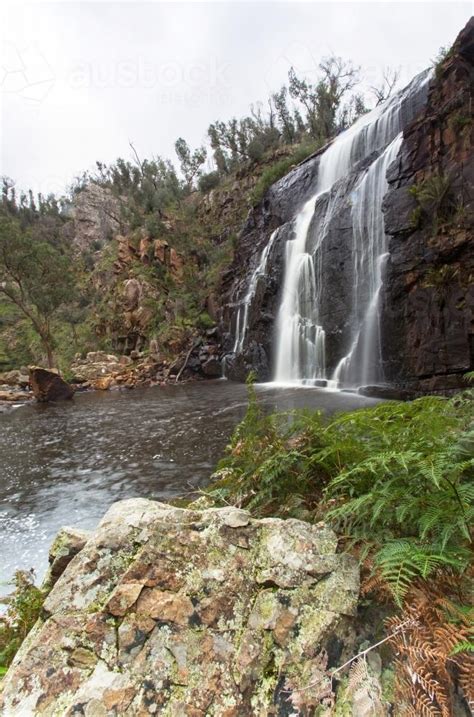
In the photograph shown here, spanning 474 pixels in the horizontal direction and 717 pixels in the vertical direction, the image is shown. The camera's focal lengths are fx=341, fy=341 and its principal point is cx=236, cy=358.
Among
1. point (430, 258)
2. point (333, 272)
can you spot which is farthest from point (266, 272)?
point (430, 258)

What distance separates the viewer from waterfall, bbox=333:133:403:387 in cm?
1097

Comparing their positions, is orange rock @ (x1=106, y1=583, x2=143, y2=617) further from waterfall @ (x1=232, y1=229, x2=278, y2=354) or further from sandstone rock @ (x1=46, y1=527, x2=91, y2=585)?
waterfall @ (x1=232, y1=229, x2=278, y2=354)

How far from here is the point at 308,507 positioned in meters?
2.24

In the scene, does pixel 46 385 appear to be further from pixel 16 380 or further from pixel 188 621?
pixel 188 621

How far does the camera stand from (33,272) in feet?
72.8

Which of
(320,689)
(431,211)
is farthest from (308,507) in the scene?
(431,211)

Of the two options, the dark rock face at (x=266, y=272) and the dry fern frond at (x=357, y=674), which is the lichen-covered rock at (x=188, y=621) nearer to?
the dry fern frond at (x=357, y=674)

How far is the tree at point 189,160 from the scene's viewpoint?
40781 millimetres

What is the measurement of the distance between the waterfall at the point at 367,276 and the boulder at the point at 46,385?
40.8ft

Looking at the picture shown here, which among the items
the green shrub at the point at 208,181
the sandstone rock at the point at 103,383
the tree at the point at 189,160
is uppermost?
the tree at the point at 189,160

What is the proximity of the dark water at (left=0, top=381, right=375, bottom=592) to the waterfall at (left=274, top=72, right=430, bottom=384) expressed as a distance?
1976 mm

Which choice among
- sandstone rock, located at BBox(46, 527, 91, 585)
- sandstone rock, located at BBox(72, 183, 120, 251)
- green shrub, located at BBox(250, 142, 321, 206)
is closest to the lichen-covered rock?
sandstone rock, located at BBox(46, 527, 91, 585)

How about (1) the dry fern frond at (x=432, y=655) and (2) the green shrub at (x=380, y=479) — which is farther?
(2) the green shrub at (x=380, y=479)

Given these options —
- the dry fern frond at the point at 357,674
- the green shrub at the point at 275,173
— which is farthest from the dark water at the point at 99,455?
the green shrub at the point at 275,173
